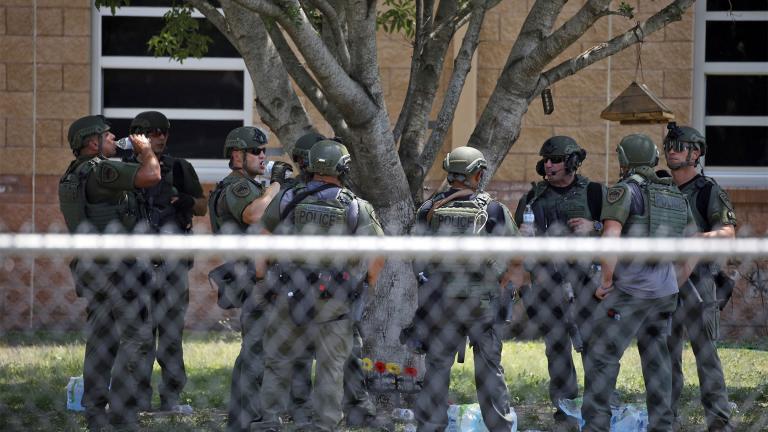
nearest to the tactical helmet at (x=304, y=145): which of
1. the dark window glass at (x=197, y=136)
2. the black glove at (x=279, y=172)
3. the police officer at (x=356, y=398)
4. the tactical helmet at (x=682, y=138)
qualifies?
the police officer at (x=356, y=398)

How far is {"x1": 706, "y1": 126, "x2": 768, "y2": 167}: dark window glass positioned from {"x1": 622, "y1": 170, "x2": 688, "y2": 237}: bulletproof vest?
509cm

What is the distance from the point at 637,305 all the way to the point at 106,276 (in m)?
3.21

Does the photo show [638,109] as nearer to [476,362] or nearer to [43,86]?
[476,362]

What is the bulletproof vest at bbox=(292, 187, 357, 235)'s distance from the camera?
6039 millimetres

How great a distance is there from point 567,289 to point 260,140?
2.27 metres

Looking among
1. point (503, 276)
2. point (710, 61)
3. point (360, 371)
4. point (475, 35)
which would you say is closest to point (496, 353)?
point (503, 276)

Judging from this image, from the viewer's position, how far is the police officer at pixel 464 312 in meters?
6.23

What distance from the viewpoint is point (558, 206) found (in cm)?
735

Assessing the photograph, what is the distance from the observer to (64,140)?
10938 mm

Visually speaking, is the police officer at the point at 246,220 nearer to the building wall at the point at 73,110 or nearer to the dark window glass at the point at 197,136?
the building wall at the point at 73,110

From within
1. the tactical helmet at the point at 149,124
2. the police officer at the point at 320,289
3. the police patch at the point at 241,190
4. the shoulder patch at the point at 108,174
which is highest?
the tactical helmet at the point at 149,124

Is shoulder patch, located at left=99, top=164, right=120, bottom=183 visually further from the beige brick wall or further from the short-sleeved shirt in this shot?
the beige brick wall

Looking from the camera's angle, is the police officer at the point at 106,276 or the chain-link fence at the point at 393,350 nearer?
the chain-link fence at the point at 393,350

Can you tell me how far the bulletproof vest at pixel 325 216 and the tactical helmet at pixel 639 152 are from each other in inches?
69.6
